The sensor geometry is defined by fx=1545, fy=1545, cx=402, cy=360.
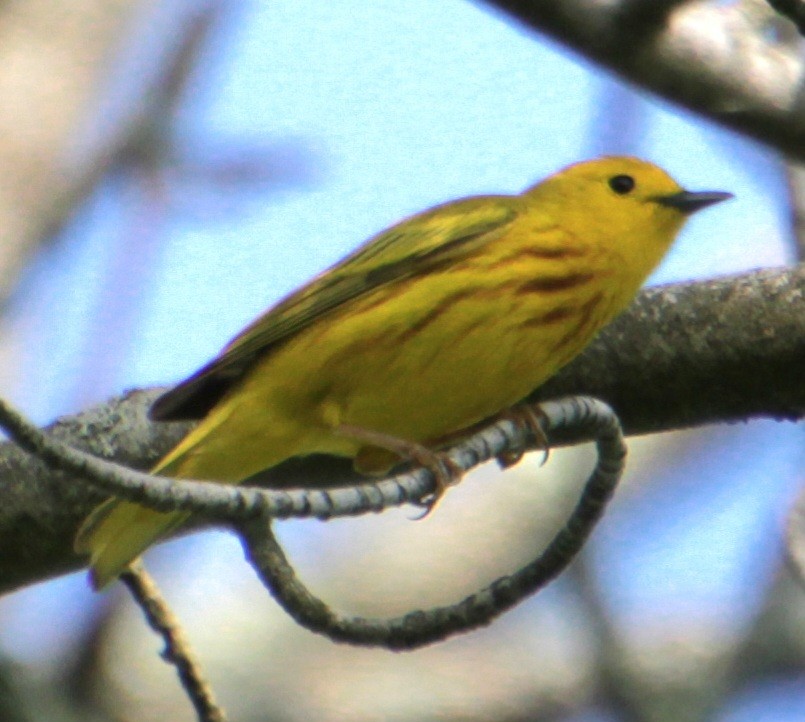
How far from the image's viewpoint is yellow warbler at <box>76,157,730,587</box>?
4.21 meters

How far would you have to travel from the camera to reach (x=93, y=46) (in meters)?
6.80

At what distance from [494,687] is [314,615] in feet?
13.7

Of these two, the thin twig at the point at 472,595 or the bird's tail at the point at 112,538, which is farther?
the bird's tail at the point at 112,538

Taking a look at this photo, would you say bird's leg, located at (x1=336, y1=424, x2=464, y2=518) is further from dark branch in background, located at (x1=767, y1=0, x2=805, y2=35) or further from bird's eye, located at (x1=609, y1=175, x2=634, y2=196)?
dark branch in background, located at (x1=767, y1=0, x2=805, y2=35)

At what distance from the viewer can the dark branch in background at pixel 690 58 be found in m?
4.27

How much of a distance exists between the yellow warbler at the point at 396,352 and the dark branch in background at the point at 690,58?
0.52m

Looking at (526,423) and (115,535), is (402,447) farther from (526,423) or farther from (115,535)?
(115,535)

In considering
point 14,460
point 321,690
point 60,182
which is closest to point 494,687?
point 321,690

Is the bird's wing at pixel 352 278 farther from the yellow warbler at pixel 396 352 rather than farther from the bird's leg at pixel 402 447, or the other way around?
the bird's leg at pixel 402 447

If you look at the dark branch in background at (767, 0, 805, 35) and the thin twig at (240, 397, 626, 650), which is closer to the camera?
the thin twig at (240, 397, 626, 650)

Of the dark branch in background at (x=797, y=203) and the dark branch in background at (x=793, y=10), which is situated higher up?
the dark branch in background at (x=793, y=10)

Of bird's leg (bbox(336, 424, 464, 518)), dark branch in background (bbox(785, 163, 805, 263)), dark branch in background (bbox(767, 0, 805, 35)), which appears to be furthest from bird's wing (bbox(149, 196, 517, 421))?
dark branch in background (bbox(767, 0, 805, 35))

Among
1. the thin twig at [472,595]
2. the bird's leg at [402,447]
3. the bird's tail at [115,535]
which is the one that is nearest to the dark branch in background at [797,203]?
the thin twig at [472,595]

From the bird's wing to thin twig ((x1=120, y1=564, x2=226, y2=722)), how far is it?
1.57ft
